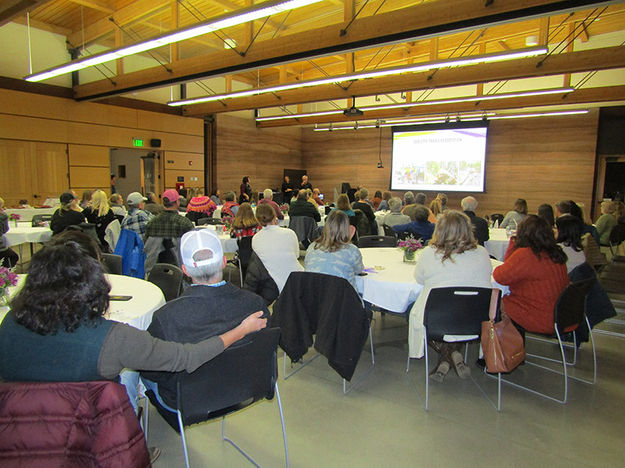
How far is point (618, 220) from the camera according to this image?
6250 mm

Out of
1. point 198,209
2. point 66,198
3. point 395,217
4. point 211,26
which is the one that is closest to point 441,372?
point 395,217

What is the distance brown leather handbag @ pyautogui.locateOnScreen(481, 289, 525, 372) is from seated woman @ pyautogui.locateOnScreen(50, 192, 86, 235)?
513cm

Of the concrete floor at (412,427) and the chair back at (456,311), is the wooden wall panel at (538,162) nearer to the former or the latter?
the concrete floor at (412,427)

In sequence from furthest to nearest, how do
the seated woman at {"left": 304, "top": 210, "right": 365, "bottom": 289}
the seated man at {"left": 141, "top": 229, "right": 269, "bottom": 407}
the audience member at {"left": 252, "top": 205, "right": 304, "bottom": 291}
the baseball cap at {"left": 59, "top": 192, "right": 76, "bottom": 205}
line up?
the baseball cap at {"left": 59, "top": 192, "right": 76, "bottom": 205}
the audience member at {"left": 252, "top": 205, "right": 304, "bottom": 291}
the seated woman at {"left": 304, "top": 210, "right": 365, "bottom": 289}
the seated man at {"left": 141, "top": 229, "right": 269, "bottom": 407}

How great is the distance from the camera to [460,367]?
3209 millimetres

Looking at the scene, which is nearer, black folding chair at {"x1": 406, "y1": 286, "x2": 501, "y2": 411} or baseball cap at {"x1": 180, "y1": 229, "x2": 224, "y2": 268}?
baseball cap at {"x1": 180, "y1": 229, "x2": 224, "y2": 268}

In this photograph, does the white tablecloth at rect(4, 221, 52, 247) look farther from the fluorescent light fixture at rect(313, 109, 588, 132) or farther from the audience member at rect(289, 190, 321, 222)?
the fluorescent light fixture at rect(313, 109, 588, 132)

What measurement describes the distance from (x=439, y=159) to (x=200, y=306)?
43.4 feet

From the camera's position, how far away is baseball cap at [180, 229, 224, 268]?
68.3 inches

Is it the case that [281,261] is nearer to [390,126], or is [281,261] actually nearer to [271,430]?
[271,430]

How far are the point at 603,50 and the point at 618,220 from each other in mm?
3196

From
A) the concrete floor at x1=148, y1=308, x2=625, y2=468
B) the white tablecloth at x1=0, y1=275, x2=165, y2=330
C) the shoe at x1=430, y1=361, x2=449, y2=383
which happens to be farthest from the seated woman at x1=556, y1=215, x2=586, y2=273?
the white tablecloth at x1=0, y1=275, x2=165, y2=330

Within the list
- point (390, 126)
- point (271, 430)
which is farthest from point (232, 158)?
point (271, 430)

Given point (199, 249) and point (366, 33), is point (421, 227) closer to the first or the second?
point (366, 33)
